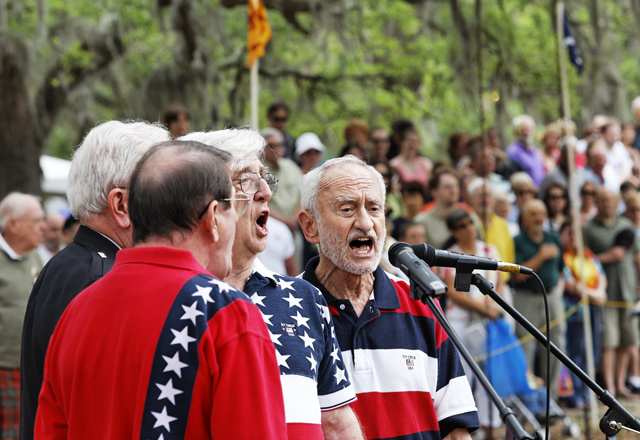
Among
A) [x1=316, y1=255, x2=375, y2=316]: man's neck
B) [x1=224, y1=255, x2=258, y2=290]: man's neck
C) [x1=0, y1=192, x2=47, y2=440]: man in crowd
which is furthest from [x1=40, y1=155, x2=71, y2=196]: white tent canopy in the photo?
[x1=224, y1=255, x2=258, y2=290]: man's neck

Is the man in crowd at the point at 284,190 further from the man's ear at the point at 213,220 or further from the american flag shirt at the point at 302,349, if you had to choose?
the man's ear at the point at 213,220

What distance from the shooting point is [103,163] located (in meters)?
2.92

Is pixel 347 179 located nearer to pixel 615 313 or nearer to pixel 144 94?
pixel 615 313

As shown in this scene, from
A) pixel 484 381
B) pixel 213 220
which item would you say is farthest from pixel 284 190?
pixel 213 220

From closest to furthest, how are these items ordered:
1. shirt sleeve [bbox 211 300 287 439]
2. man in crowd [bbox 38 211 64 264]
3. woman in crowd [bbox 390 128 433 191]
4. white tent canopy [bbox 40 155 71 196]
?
shirt sleeve [bbox 211 300 287 439]
man in crowd [bbox 38 211 64 264]
woman in crowd [bbox 390 128 433 191]
white tent canopy [bbox 40 155 71 196]

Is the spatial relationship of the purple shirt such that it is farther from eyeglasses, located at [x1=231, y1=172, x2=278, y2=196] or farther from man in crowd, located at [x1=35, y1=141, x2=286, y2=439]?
man in crowd, located at [x1=35, y1=141, x2=286, y2=439]

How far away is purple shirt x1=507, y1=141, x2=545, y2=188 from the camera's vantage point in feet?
34.5

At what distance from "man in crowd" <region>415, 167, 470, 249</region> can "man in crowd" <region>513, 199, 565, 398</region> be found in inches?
34.5

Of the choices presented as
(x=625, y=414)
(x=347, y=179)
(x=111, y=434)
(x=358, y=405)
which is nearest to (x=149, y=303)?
(x=111, y=434)

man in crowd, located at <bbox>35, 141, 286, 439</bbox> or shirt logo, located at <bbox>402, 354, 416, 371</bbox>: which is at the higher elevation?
man in crowd, located at <bbox>35, 141, 286, 439</bbox>

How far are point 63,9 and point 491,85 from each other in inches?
289

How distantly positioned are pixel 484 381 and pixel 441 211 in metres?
5.51

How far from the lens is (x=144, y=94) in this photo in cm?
1203

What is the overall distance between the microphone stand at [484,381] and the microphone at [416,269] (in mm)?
18
